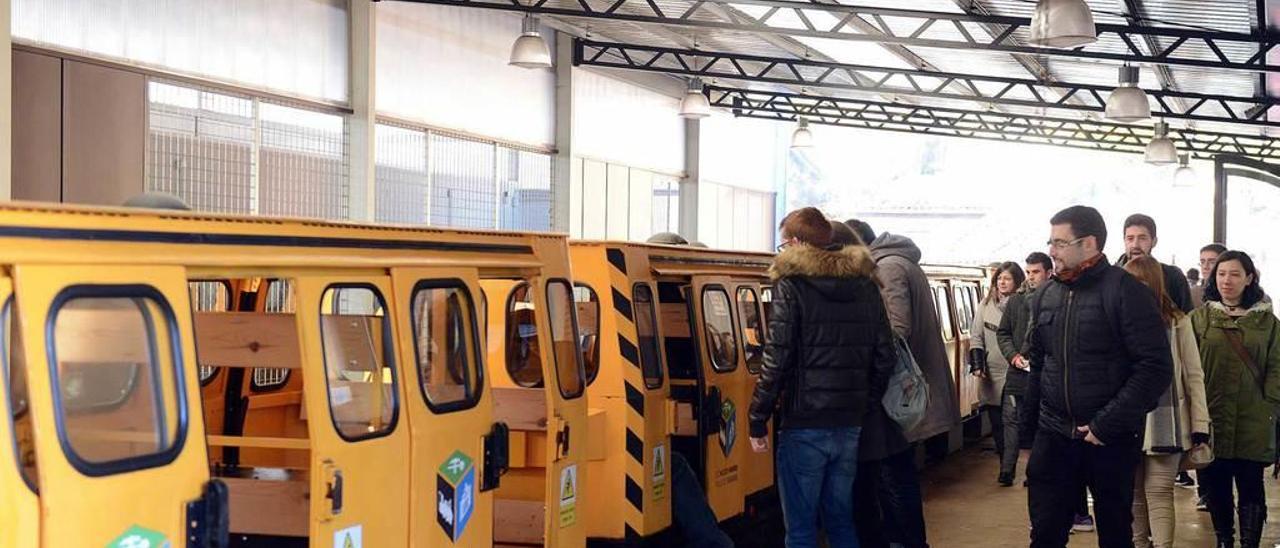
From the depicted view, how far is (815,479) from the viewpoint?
667 centimetres

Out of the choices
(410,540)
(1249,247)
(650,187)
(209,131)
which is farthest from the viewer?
(650,187)

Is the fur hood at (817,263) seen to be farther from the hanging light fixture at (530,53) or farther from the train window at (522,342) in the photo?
the hanging light fixture at (530,53)

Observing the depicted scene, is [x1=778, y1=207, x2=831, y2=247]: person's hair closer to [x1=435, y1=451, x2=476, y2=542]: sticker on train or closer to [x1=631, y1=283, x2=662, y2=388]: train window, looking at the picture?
[x1=631, y1=283, x2=662, y2=388]: train window

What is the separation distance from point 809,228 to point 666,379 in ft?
4.76

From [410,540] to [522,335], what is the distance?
93.6 inches

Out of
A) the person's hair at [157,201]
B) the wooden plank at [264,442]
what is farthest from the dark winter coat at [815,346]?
the person's hair at [157,201]

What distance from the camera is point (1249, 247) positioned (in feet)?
67.6

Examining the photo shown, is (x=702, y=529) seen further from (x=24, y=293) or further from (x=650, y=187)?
(x=650, y=187)

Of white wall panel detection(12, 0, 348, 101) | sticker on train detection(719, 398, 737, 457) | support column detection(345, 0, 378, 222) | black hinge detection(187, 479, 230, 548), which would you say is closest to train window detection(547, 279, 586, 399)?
sticker on train detection(719, 398, 737, 457)

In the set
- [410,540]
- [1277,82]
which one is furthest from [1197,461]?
[1277,82]

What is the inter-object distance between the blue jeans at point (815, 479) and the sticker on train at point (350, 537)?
2.50 metres

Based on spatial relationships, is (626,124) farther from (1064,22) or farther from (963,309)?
(1064,22)

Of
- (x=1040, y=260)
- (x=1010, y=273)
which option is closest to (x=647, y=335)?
(x=1040, y=260)

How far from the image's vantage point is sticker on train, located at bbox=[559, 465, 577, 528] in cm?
618
